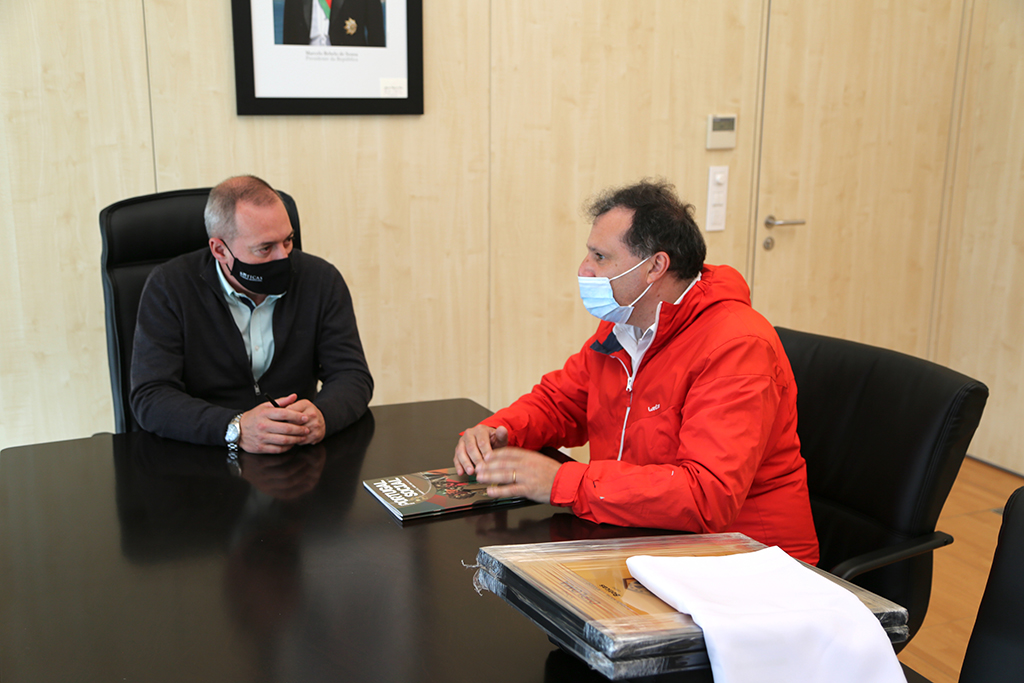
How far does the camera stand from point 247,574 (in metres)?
1.17

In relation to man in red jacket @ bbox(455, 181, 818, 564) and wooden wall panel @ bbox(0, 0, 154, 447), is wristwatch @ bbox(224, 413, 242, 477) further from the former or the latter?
wooden wall panel @ bbox(0, 0, 154, 447)

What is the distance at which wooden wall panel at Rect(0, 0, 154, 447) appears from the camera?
2.49 metres

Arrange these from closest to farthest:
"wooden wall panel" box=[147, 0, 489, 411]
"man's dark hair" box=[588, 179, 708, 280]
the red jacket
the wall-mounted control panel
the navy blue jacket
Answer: the red jacket < "man's dark hair" box=[588, 179, 708, 280] < the navy blue jacket < "wooden wall panel" box=[147, 0, 489, 411] < the wall-mounted control panel

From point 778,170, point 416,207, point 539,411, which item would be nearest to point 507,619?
point 539,411

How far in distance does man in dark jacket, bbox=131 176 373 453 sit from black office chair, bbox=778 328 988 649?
1.04 m

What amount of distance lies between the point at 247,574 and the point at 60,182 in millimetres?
1938

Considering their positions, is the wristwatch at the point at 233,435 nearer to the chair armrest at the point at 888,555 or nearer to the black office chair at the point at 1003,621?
the chair armrest at the point at 888,555

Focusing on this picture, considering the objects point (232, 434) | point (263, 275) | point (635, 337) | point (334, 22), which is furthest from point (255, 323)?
point (334, 22)

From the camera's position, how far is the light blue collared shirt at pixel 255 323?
2.07m

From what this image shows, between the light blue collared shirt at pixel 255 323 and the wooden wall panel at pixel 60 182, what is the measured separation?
A: 0.85 meters

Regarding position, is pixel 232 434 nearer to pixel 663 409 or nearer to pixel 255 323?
pixel 255 323

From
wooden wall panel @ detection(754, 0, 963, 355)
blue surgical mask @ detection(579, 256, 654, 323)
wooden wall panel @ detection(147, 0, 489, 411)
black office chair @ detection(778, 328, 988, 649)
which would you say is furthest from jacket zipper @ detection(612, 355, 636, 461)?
wooden wall panel @ detection(754, 0, 963, 355)

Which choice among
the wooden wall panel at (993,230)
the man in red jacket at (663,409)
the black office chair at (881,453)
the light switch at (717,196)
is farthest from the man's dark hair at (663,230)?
the wooden wall panel at (993,230)

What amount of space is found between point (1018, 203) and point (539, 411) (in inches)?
115
